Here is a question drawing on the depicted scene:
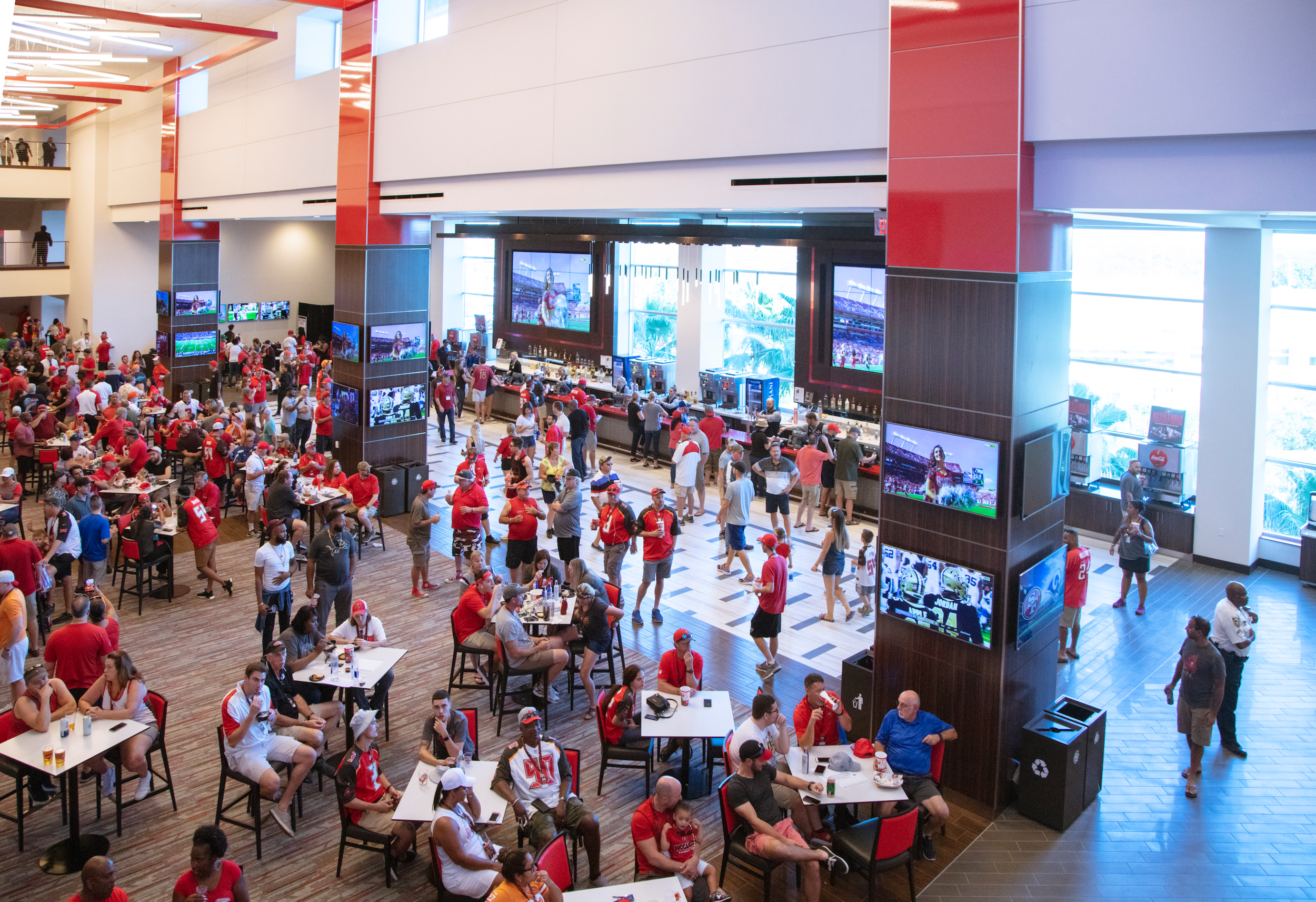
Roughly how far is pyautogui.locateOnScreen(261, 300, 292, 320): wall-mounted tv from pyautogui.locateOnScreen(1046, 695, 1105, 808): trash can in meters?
26.6

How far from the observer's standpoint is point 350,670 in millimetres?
7309

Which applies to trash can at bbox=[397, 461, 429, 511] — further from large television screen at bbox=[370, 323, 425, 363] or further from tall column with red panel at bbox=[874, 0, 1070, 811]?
tall column with red panel at bbox=[874, 0, 1070, 811]

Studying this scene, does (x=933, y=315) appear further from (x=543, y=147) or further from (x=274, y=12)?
(x=274, y=12)

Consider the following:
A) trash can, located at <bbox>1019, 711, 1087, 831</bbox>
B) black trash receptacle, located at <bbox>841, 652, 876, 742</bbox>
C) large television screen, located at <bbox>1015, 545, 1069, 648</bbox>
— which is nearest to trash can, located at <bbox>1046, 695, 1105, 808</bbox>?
trash can, located at <bbox>1019, 711, 1087, 831</bbox>

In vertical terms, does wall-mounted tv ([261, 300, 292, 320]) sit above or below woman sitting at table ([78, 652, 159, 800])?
above

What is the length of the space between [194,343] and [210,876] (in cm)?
2111

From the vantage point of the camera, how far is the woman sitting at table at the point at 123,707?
6.54 metres

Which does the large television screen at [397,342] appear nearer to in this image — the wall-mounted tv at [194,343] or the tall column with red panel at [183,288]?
the tall column with red panel at [183,288]

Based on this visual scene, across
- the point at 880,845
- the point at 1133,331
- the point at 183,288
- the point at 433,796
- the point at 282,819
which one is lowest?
the point at 282,819

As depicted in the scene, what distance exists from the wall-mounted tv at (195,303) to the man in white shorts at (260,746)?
19.2 metres

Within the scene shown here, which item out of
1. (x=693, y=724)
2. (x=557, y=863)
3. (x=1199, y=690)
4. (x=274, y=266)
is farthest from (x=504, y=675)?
(x=274, y=266)

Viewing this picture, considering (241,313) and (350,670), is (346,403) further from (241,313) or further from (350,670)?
(241,313)

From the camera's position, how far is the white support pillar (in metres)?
11.5

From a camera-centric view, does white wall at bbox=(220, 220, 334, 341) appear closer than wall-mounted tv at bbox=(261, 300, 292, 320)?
Yes
